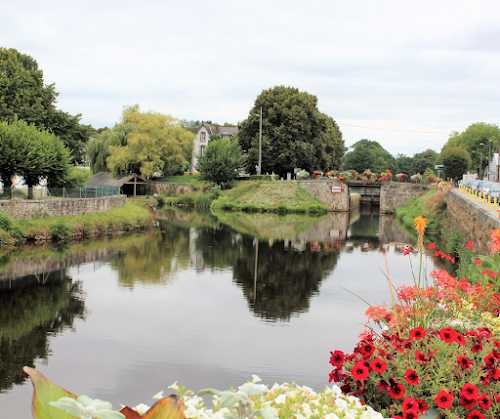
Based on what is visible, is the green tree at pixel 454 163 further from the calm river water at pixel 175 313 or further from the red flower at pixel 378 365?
the red flower at pixel 378 365

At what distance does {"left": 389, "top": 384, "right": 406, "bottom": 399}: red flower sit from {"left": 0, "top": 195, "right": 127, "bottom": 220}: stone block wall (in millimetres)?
22501

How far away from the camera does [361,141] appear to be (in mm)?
123562

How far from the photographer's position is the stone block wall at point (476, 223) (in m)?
15.0

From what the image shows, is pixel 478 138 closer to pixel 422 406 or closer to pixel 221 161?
pixel 221 161

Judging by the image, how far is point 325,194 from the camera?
172 ft

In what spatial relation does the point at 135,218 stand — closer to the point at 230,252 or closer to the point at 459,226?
the point at 230,252

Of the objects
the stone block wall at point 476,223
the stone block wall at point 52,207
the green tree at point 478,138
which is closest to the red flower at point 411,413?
the stone block wall at point 476,223

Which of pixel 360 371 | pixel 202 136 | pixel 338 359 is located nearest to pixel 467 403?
pixel 360 371

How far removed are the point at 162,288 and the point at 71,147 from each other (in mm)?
23973

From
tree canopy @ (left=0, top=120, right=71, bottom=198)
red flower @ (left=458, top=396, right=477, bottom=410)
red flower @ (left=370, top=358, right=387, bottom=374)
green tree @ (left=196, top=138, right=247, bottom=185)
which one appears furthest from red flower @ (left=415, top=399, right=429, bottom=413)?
green tree @ (left=196, top=138, right=247, bottom=185)

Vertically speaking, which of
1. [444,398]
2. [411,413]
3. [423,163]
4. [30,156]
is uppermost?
[423,163]

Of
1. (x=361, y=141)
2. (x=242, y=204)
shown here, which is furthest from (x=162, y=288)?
(x=361, y=141)

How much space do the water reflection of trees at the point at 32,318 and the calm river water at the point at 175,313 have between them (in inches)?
1.3

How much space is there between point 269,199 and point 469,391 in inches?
1810
